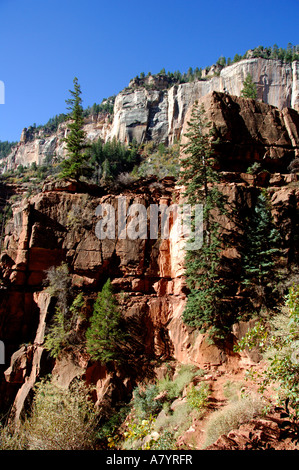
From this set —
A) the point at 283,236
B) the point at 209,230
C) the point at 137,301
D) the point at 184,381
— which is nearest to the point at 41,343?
the point at 137,301

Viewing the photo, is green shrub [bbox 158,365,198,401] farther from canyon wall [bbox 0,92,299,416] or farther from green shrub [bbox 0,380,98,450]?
green shrub [bbox 0,380,98,450]

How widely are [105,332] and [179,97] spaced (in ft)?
255

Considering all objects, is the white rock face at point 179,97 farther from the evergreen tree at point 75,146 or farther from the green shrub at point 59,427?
the green shrub at point 59,427

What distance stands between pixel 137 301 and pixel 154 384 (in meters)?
5.57

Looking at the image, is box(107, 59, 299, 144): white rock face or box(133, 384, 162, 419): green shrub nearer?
box(133, 384, 162, 419): green shrub

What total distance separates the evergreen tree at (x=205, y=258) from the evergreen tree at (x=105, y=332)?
4753mm

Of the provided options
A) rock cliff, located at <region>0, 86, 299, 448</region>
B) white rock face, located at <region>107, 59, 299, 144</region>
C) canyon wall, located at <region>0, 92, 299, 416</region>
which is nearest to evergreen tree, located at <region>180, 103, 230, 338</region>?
rock cliff, located at <region>0, 86, 299, 448</region>

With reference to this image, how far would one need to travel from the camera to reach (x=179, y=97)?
252 ft

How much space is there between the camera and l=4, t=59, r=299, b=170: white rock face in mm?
70625

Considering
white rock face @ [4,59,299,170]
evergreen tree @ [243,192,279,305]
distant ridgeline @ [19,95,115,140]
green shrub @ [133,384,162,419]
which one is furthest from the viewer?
distant ridgeline @ [19,95,115,140]

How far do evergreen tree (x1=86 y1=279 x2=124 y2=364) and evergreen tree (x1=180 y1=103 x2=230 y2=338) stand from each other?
4.75 m

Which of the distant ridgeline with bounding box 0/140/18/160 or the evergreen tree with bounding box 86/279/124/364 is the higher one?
the distant ridgeline with bounding box 0/140/18/160

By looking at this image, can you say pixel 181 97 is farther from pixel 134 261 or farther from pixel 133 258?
pixel 134 261
